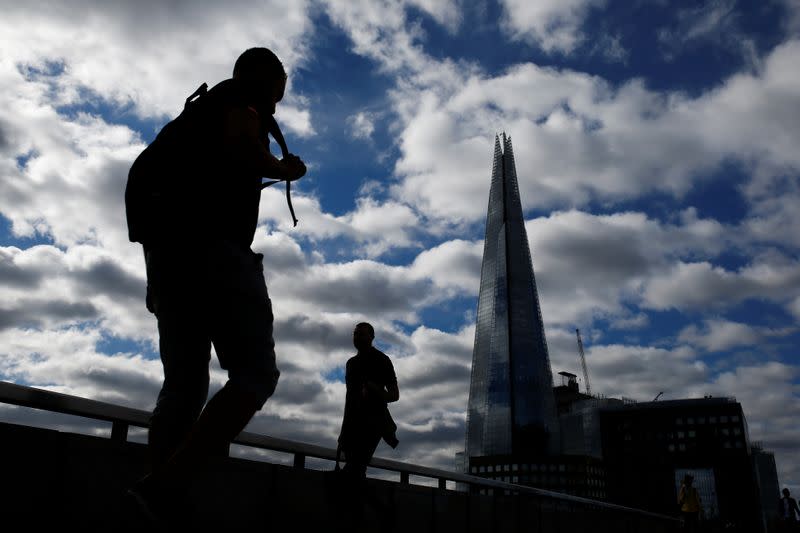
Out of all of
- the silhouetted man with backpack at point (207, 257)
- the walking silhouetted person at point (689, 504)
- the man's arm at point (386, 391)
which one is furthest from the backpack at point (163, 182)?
the walking silhouetted person at point (689, 504)

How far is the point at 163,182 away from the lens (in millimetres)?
2406

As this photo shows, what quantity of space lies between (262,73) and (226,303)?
95 cm

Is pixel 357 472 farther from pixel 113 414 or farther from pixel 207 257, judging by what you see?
pixel 207 257

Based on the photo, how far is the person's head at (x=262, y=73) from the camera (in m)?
2.61

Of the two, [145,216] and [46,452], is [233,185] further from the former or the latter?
[46,452]

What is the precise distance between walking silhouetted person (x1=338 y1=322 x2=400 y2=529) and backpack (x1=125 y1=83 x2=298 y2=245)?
2839 mm

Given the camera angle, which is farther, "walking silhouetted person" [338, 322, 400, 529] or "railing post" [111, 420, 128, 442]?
"walking silhouetted person" [338, 322, 400, 529]

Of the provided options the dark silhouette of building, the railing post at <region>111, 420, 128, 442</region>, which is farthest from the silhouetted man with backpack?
the dark silhouette of building

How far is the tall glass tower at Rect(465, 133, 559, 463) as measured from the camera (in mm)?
147250

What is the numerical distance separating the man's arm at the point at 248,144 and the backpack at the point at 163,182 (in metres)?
0.13

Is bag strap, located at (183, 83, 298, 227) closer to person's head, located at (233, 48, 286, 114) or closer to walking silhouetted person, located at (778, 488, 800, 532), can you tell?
person's head, located at (233, 48, 286, 114)

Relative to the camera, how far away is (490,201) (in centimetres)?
16362

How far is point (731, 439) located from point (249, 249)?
160 m

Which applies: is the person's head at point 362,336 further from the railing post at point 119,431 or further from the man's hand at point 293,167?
the man's hand at point 293,167
